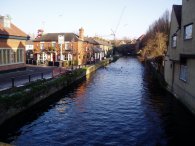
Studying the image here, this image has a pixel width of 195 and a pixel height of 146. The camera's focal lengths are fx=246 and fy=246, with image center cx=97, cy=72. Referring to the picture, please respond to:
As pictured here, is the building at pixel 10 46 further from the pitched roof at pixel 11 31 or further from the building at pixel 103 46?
the building at pixel 103 46

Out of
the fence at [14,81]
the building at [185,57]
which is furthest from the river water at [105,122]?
the fence at [14,81]

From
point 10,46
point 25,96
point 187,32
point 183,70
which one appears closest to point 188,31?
point 187,32

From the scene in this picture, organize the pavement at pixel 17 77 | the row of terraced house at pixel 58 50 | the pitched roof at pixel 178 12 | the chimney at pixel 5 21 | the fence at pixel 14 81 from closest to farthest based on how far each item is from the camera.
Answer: the fence at pixel 14 81 → the pavement at pixel 17 77 → the pitched roof at pixel 178 12 → the chimney at pixel 5 21 → the row of terraced house at pixel 58 50

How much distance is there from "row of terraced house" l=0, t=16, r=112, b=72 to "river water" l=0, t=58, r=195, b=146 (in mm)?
10860

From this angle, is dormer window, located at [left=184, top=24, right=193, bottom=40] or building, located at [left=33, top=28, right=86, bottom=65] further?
building, located at [left=33, top=28, right=86, bottom=65]

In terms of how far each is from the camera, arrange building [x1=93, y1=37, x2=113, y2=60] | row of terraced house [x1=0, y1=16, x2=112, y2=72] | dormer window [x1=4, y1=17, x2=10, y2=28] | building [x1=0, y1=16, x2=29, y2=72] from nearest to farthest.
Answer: building [x1=0, y1=16, x2=29, y2=72] → row of terraced house [x1=0, y1=16, x2=112, y2=72] → dormer window [x1=4, y1=17, x2=10, y2=28] → building [x1=93, y1=37, x2=113, y2=60]

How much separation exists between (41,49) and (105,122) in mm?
44145

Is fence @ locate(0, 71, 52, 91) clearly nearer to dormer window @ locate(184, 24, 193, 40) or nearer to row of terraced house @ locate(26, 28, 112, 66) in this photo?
dormer window @ locate(184, 24, 193, 40)

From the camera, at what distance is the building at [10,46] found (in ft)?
104

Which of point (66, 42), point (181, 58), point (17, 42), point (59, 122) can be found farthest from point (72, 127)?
point (66, 42)

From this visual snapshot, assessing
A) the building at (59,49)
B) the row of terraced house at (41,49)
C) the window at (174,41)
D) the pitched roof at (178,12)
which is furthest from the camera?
the building at (59,49)

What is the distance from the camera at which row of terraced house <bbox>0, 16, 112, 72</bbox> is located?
32.8 metres

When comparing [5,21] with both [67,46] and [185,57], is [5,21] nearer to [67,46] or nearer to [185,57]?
[67,46]

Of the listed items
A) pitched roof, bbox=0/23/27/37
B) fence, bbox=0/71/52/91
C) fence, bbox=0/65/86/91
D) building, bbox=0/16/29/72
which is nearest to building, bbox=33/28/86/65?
building, bbox=0/16/29/72
